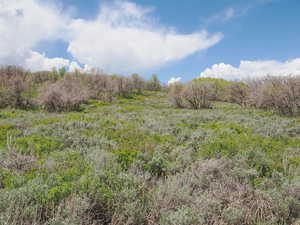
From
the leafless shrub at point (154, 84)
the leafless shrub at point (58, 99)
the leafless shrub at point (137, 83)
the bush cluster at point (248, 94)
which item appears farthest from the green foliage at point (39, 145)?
the leafless shrub at point (154, 84)

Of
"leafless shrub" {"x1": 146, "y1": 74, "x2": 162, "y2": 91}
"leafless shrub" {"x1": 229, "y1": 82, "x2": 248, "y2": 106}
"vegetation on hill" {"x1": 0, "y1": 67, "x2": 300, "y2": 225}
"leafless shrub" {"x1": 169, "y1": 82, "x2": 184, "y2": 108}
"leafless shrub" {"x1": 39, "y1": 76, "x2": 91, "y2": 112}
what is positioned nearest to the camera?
"vegetation on hill" {"x1": 0, "y1": 67, "x2": 300, "y2": 225}

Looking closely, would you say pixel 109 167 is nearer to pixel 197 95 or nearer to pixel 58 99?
pixel 58 99

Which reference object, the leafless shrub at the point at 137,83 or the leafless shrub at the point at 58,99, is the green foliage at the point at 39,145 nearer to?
the leafless shrub at the point at 58,99

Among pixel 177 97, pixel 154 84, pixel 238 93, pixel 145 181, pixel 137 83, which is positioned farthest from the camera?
pixel 154 84

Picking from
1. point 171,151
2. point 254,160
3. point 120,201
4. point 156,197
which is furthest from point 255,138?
point 120,201

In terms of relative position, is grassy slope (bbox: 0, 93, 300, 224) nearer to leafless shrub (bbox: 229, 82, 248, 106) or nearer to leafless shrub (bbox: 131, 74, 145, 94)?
leafless shrub (bbox: 229, 82, 248, 106)

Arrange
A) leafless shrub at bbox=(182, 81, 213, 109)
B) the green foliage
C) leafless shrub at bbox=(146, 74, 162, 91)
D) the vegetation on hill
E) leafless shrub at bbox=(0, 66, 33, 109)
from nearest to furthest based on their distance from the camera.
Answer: the vegetation on hill
the green foliage
leafless shrub at bbox=(0, 66, 33, 109)
leafless shrub at bbox=(182, 81, 213, 109)
leafless shrub at bbox=(146, 74, 162, 91)

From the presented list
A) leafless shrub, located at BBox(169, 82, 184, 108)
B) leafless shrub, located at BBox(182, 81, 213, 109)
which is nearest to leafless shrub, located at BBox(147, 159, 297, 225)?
leafless shrub, located at BBox(182, 81, 213, 109)

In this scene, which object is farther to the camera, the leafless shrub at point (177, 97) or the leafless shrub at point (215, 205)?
the leafless shrub at point (177, 97)

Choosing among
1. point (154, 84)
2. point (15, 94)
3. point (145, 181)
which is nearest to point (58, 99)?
point (15, 94)

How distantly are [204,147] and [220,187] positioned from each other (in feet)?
6.67

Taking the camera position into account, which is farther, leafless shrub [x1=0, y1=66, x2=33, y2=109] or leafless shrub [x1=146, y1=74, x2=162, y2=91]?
leafless shrub [x1=146, y1=74, x2=162, y2=91]

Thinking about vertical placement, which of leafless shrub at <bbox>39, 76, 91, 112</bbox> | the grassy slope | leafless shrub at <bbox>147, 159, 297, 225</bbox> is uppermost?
leafless shrub at <bbox>39, 76, 91, 112</bbox>

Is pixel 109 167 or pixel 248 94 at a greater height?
pixel 248 94
